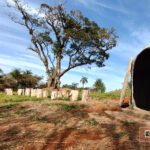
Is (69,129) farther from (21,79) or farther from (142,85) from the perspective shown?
(21,79)

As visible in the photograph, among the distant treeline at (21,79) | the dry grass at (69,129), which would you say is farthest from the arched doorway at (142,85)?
the distant treeline at (21,79)

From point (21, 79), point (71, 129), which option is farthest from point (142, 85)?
point (21, 79)

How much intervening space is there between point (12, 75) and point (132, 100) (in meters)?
52.8

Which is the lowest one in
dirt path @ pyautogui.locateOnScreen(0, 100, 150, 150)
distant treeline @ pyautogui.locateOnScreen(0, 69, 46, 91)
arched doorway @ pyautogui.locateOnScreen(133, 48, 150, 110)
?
dirt path @ pyautogui.locateOnScreen(0, 100, 150, 150)

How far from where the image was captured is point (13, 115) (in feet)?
36.3

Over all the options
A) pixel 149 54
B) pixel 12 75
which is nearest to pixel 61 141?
pixel 149 54

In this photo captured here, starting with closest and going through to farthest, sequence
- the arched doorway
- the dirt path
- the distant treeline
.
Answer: the arched doorway, the dirt path, the distant treeline

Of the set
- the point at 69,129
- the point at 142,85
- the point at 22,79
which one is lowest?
the point at 69,129

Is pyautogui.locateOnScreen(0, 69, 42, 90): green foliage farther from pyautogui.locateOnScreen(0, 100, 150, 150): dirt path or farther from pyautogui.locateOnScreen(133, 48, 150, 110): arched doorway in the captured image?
pyautogui.locateOnScreen(133, 48, 150, 110): arched doorway

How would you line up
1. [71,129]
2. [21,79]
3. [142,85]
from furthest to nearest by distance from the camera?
[21,79] → [71,129] → [142,85]

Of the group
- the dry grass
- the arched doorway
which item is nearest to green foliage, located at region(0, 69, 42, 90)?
the dry grass

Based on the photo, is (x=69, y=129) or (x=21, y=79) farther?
(x=21, y=79)

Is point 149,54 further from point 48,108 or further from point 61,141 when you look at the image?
point 48,108

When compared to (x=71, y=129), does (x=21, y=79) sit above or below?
above
